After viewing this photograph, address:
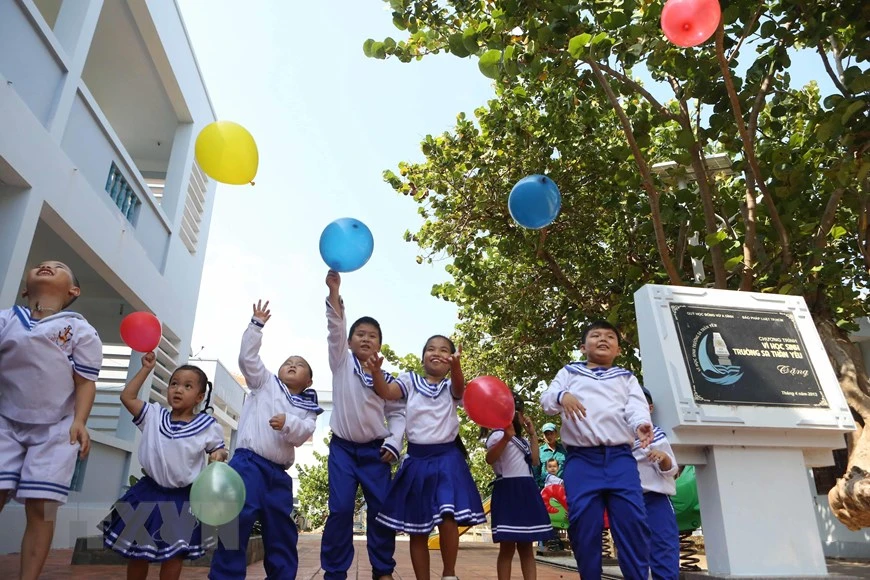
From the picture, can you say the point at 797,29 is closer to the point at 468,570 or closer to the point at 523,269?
the point at 523,269

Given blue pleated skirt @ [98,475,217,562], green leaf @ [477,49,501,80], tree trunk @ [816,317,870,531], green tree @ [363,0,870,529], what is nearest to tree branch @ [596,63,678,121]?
green tree @ [363,0,870,529]

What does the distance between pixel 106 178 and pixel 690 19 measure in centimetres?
587

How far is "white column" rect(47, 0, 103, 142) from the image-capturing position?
550 centimetres

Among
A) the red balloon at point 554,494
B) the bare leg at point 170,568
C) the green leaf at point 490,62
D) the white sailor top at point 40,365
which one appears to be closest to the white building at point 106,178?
the white sailor top at point 40,365

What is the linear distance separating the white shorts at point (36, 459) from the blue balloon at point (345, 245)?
1.43 m

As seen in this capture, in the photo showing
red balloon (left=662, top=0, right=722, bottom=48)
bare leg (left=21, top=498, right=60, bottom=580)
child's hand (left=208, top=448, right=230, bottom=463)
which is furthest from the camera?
red balloon (left=662, top=0, right=722, bottom=48)

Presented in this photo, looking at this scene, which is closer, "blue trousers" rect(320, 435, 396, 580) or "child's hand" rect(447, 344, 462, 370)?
"blue trousers" rect(320, 435, 396, 580)

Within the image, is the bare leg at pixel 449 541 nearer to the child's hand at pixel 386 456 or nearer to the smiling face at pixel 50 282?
the child's hand at pixel 386 456

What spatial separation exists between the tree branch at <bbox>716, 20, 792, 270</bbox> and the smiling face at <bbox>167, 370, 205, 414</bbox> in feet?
13.9

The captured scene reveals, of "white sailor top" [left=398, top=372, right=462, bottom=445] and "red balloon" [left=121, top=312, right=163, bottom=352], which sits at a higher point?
"red balloon" [left=121, top=312, right=163, bottom=352]

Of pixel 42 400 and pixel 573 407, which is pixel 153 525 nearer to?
pixel 42 400

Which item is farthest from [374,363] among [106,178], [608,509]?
[106,178]

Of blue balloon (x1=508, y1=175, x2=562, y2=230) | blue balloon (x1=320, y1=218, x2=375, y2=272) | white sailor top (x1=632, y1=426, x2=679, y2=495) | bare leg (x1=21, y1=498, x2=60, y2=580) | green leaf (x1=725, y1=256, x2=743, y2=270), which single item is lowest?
bare leg (x1=21, y1=498, x2=60, y2=580)

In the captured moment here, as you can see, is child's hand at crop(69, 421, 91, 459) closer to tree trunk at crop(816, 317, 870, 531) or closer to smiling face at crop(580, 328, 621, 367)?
smiling face at crop(580, 328, 621, 367)
